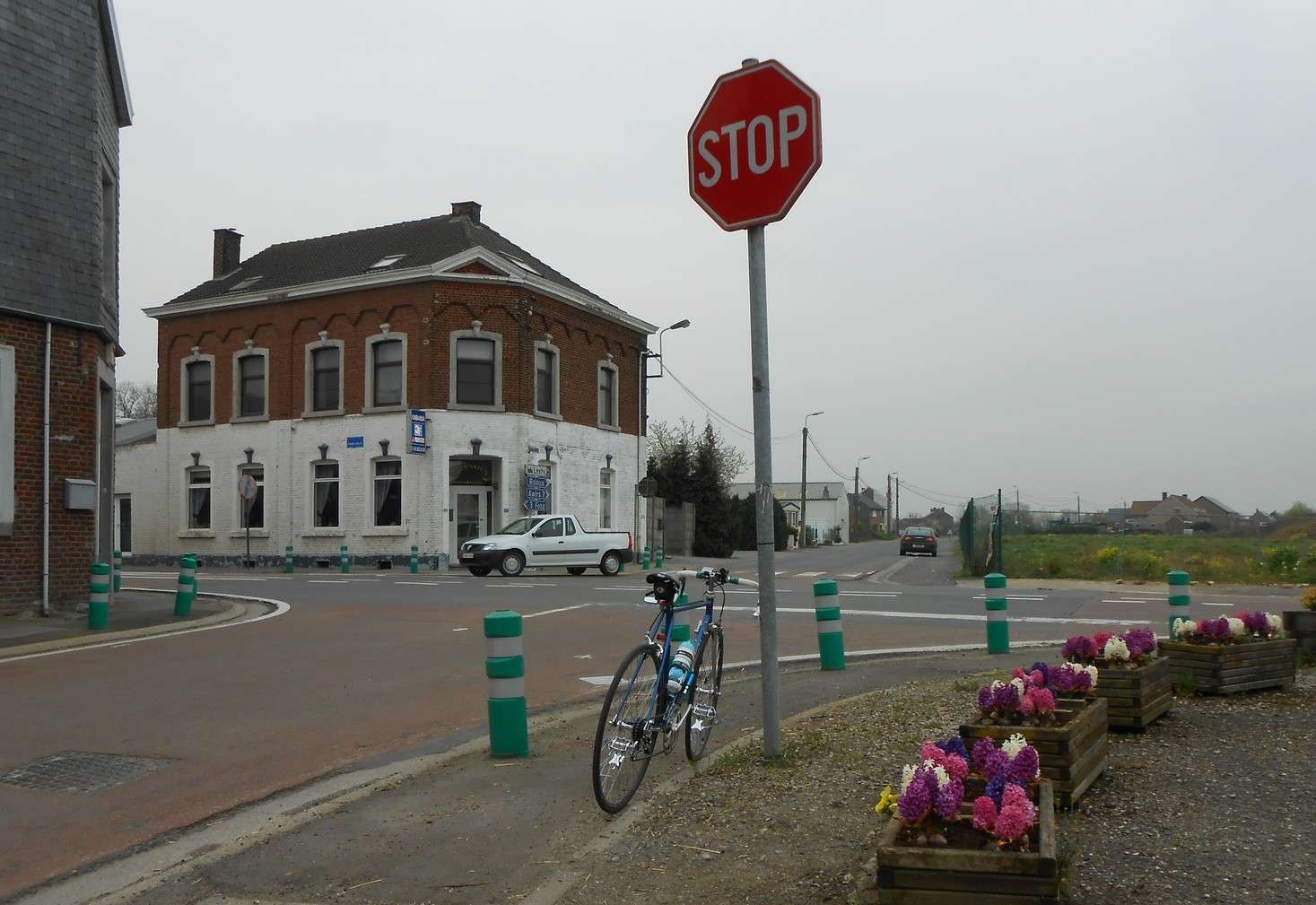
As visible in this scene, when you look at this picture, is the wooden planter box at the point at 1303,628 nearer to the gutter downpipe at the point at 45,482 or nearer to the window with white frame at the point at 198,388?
the gutter downpipe at the point at 45,482

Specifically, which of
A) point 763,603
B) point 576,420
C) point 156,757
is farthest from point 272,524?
point 763,603

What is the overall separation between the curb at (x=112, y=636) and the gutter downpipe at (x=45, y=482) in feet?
4.99

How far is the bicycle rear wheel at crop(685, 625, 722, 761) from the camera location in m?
6.09

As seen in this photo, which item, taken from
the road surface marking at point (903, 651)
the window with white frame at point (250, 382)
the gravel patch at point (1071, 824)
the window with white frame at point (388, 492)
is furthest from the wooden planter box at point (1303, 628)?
the window with white frame at point (250, 382)

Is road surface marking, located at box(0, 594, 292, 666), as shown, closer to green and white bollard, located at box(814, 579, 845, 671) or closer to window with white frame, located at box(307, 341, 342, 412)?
green and white bollard, located at box(814, 579, 845, 671)

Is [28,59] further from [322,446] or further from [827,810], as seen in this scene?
[322,446]

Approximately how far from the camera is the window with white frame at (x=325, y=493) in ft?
112

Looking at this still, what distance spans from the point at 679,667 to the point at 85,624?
1116cm

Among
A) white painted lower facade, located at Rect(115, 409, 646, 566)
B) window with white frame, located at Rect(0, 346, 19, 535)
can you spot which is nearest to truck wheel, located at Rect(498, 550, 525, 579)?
white painted lower facade, located at Rect(115, 409, 646, 566)

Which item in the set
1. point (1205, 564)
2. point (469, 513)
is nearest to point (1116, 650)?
point (1205, 564)

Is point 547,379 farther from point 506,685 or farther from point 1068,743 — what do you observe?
point 1068,743

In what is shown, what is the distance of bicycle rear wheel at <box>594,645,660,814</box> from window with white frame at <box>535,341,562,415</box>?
96.1 feet

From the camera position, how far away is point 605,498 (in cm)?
3828

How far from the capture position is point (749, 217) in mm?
6055
